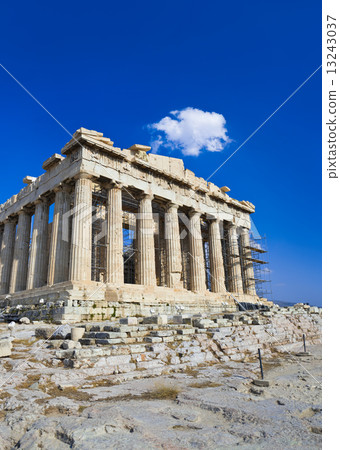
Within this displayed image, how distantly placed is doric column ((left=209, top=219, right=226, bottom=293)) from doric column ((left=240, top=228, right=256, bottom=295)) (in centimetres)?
438

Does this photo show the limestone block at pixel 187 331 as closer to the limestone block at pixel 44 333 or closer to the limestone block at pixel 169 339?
the limestone block at pixel 169 339

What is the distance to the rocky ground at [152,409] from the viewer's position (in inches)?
134

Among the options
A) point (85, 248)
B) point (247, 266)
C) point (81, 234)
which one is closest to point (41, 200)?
point (81, 234)

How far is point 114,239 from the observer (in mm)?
17859

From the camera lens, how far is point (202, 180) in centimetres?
2606

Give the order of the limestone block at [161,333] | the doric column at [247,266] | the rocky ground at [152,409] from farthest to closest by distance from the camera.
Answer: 1. the doric column at [247,266]
2. the limestone block at [161,333]
3. the rocky ground at [152,409]

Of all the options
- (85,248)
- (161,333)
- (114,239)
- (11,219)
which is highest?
(11,219)

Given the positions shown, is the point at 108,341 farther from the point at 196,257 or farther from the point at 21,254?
the point at 21,254

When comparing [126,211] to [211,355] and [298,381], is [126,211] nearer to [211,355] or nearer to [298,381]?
[211,355]

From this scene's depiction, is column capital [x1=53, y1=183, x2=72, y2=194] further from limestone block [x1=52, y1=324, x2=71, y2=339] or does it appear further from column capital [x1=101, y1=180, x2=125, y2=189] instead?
limestone block [x1=52, y1=324, x2=71, y2=339]

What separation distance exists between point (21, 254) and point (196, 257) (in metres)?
12.6

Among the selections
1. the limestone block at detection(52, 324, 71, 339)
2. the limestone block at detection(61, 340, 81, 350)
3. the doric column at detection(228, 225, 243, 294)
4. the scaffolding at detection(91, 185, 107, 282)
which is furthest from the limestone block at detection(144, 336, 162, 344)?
the doric column at detection(228, 225, 243, 294)

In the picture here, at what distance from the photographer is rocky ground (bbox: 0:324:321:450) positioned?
341 cm

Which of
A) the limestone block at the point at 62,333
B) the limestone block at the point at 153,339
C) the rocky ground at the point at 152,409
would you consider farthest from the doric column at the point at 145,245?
the rocky ground at the point at 152,409
